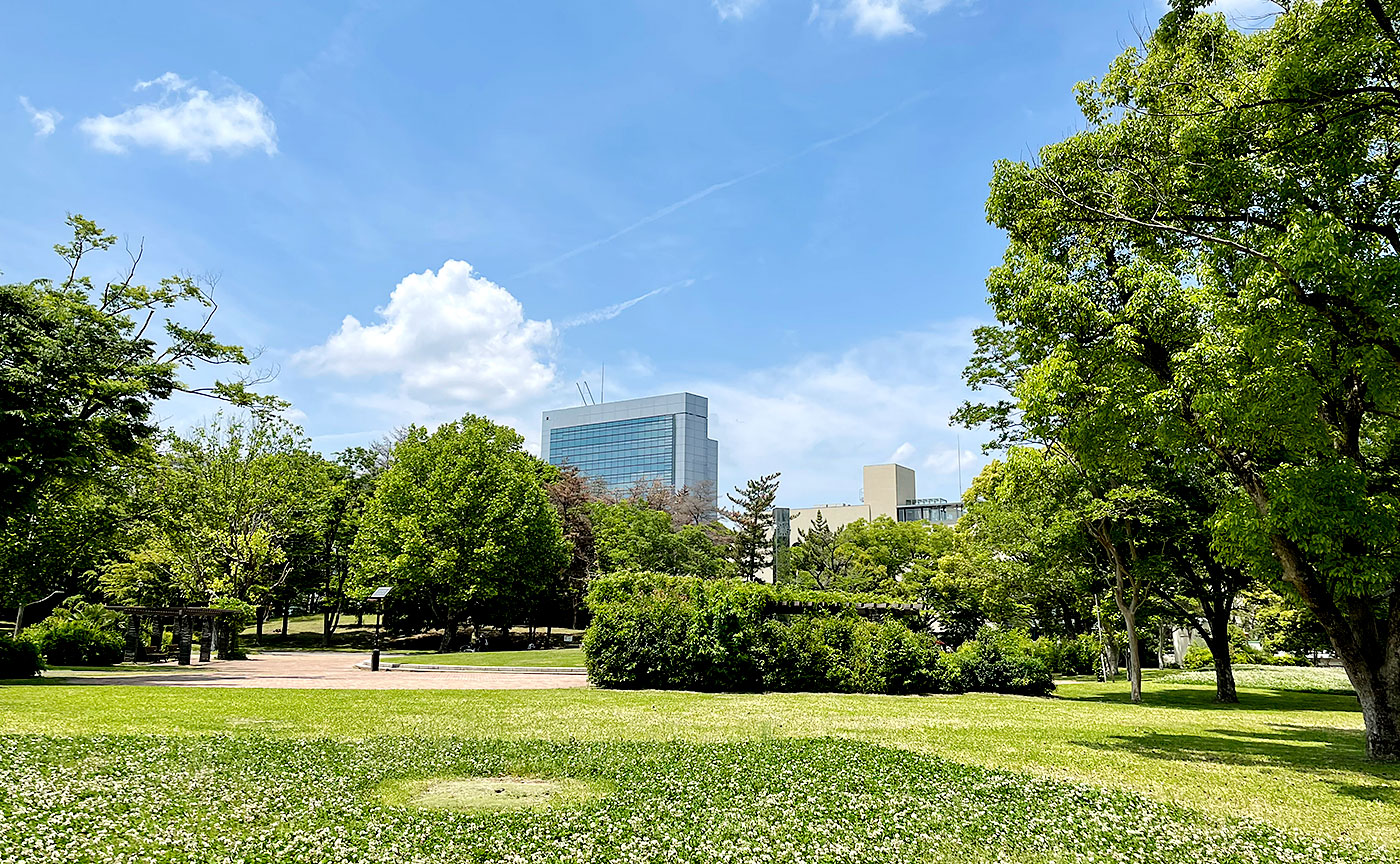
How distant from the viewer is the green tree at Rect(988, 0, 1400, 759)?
966 centimetres

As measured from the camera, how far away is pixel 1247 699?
23.8 metres

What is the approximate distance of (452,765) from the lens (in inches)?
367

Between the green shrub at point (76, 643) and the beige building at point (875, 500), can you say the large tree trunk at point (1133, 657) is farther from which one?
the beige building at point (875, 500)

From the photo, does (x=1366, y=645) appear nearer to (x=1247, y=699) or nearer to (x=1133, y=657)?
(x=1133, y=657)

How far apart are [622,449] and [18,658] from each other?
528ft

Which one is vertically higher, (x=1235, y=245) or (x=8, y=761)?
(x=1235, y=245)

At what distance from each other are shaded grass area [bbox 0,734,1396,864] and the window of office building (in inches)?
6291

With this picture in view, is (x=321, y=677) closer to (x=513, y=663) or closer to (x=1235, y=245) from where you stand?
(x=513, y=663)

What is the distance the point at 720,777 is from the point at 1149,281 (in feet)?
28.9

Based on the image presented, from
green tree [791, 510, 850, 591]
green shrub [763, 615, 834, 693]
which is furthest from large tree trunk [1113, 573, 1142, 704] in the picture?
green tree [791, 510, 850, 591]

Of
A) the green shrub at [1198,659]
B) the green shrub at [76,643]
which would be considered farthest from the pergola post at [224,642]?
the green shrub at [1198,659]

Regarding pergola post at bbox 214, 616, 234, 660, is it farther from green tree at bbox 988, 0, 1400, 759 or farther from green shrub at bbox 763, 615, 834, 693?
green tree at bbox 988, 0, 1400, 759

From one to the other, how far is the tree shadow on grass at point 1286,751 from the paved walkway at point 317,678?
1360 cm

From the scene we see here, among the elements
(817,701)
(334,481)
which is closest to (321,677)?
(817,701)
